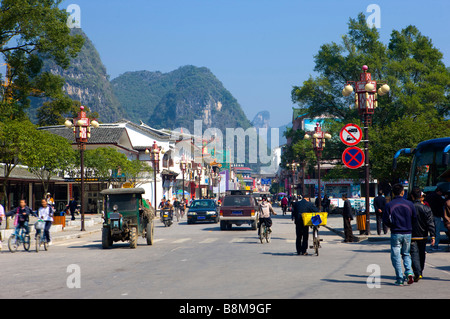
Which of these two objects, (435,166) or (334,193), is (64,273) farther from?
(334,193)

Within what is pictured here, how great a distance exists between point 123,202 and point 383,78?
3619cm

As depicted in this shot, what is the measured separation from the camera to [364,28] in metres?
52.4

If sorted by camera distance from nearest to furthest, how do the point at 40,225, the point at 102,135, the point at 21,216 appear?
the point at 21,216
the point at 40,225
the point at 102,135

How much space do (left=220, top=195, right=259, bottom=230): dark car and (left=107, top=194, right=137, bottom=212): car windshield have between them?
10.8m

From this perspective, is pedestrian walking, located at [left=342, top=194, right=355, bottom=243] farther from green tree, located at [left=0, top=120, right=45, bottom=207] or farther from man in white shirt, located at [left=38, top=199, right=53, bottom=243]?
green tree, located at [left=0, top=120, right=45, bottom=207]

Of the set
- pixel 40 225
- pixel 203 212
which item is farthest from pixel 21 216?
pixel 203 212

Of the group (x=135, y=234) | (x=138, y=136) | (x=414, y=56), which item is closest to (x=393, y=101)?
(x=414, y=56)

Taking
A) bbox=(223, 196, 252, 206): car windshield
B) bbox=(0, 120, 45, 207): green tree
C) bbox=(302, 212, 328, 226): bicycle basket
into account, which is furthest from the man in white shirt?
bbox=(223, 196, 252, 206): car windshield

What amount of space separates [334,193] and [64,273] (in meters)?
72.3

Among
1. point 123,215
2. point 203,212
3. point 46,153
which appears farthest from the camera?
point 203,212

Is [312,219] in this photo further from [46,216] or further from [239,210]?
[239,210]

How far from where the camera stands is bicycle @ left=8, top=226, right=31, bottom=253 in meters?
20.1

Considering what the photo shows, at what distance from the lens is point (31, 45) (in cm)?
3509

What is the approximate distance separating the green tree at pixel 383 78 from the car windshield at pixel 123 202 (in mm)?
31022
